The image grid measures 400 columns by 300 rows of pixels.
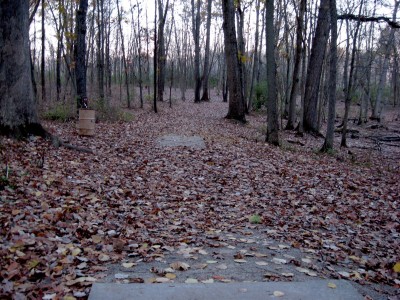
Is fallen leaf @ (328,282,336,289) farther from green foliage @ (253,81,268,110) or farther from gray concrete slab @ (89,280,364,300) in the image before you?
green foliage @ (253,81,268,110)

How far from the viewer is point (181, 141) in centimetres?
1170

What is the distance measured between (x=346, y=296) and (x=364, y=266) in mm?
1013

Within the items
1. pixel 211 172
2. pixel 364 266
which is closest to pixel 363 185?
pixel 211 172

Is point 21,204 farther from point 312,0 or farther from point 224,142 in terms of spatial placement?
point 312,0

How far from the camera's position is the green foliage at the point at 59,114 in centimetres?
1332

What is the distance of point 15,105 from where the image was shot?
7668 mm

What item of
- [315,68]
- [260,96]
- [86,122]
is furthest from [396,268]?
[260,96]

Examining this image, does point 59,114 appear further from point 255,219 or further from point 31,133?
point 255,219

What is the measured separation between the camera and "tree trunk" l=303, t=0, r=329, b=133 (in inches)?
594

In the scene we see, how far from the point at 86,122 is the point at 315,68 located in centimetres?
1017

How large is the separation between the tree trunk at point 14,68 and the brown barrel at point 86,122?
109 inches

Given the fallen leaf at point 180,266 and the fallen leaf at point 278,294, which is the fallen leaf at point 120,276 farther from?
the fallen leaf at point 278,294

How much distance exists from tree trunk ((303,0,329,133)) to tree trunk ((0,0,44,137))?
38.0 ft

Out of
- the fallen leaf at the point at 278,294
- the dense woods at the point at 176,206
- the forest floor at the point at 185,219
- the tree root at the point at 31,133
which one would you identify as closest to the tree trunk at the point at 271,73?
the dense woods at the point at 176,206
